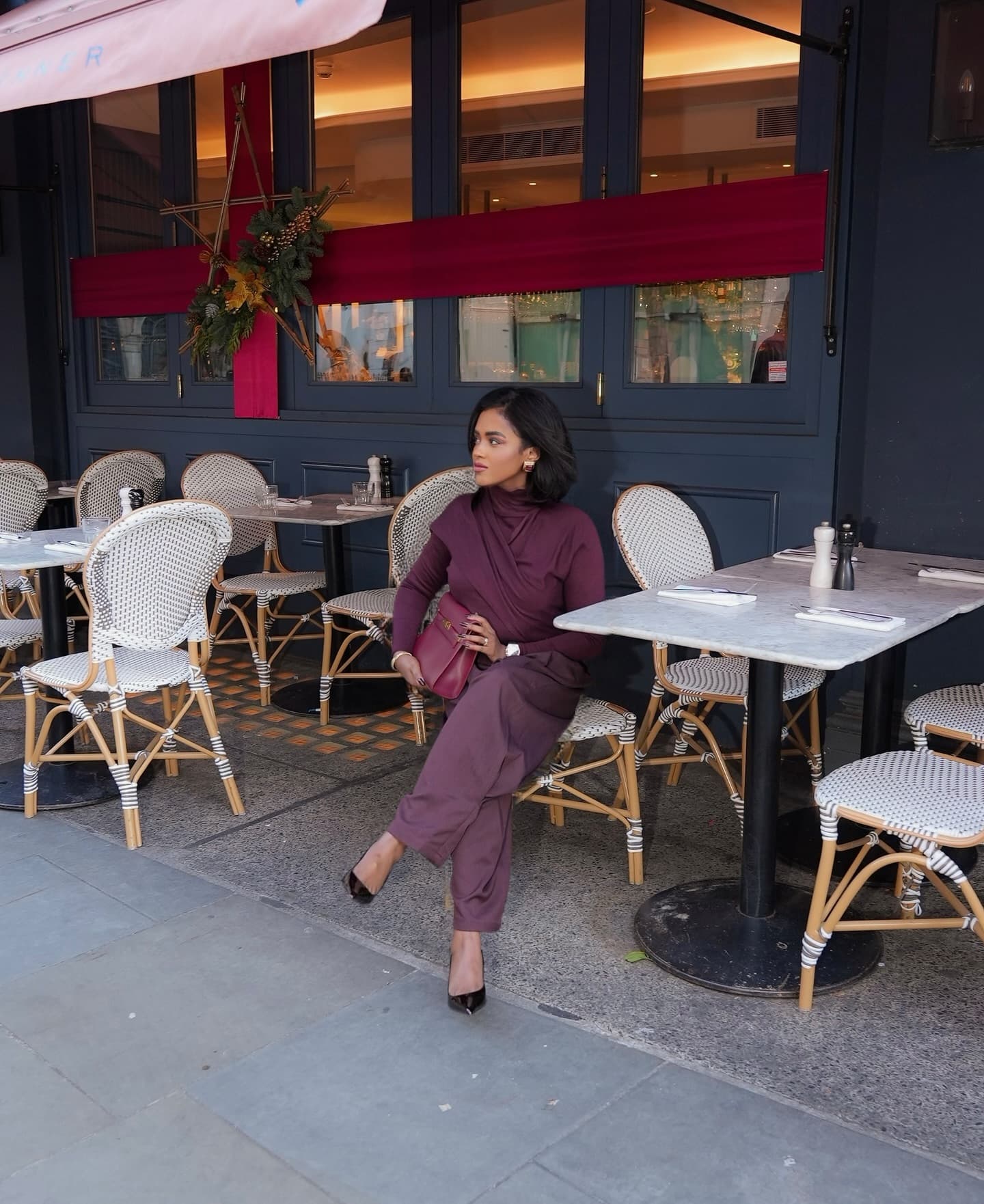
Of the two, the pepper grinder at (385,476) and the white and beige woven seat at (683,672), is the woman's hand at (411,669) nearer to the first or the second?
the white and beige woven seat at (683,672)

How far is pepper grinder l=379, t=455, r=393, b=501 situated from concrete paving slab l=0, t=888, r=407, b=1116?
2.69m


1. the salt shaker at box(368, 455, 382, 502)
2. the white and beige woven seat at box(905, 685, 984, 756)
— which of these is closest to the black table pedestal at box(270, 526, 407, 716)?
the salt shaker at box(368, 455, 382, 502)

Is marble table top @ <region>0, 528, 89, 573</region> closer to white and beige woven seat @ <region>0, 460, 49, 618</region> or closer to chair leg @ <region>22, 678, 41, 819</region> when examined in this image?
chair leg @ <region>22, 678, 41, 819</region>

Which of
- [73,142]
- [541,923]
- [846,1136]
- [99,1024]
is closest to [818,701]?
[541,923]

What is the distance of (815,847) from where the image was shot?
3.65m

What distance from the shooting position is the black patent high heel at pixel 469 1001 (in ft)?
8.96

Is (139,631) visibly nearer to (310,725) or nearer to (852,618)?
(310,725)

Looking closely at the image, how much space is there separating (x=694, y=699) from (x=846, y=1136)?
5.29 feet

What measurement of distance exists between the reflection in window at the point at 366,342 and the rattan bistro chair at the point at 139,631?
2086 millimetres

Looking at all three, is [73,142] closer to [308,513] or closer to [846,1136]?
[308,513]

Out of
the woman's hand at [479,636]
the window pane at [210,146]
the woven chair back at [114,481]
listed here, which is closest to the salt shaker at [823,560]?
the woman's hand at [479,636]

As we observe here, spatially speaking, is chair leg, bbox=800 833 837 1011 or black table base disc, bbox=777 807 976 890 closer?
chair leg, bbox=800 833 837 1011

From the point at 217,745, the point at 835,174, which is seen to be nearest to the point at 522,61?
the point at 835,174

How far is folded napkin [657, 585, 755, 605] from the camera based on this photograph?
10.2ft
